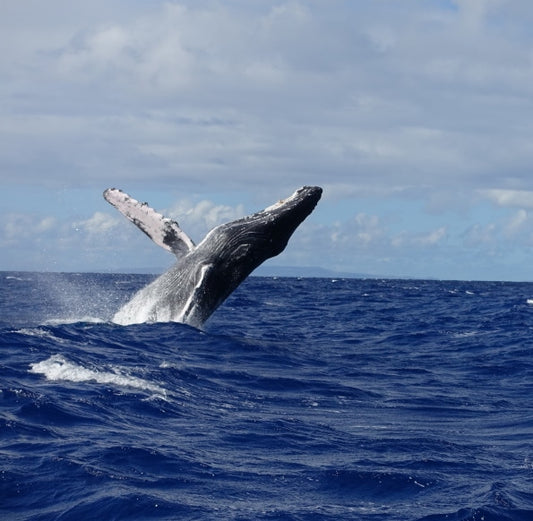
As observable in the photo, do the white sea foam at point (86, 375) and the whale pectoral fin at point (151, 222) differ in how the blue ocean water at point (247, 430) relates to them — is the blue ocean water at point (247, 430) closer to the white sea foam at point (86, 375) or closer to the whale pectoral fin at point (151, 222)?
the white sea foam at point (86, 375)

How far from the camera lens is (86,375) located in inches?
377

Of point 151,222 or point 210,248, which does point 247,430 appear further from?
point 151,222

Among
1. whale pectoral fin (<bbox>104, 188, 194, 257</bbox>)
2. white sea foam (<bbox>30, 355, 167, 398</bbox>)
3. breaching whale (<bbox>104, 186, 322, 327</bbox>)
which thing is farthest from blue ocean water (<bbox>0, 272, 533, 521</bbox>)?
whale pectoral fin (<bbox>104, 188, 194, 257</bbox>)

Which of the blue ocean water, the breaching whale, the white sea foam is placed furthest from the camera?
the breaching whale

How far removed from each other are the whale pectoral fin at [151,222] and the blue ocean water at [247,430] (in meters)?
1.39

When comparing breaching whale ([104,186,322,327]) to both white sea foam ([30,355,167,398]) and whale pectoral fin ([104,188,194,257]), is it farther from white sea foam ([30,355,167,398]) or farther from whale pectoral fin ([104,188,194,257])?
white sea foam ([30,355,167,398])

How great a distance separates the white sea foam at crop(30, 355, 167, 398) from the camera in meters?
9.26

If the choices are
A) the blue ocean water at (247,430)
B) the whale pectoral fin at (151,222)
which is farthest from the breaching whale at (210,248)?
the blue ocean water at (247,430)

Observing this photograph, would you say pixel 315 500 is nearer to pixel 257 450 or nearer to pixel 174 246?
pixel 257 450

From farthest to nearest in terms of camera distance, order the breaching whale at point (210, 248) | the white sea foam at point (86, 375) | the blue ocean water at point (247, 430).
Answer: the breaching whale at point (210, 248), the white sea foam at point (86, 375), the blue ocean water at point (247, 430)

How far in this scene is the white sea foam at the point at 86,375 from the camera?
926cm

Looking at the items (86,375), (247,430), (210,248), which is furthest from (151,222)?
(247,430)

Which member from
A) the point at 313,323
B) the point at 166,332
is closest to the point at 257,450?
the point at 166,332

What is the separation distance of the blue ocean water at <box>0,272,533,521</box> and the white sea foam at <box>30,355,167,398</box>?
26 mm
